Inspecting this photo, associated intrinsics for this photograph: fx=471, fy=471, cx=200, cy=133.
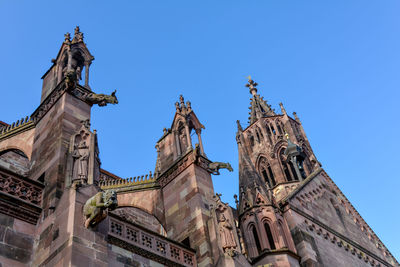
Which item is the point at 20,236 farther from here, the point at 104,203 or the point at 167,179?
the point at 167,179

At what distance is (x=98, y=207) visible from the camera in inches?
367

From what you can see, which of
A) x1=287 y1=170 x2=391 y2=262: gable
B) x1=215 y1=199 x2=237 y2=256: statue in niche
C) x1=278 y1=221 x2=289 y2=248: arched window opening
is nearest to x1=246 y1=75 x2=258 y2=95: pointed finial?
x1=287 y1=170 x2=391 y2=262: gable

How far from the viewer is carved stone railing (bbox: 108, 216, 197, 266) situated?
10.8m

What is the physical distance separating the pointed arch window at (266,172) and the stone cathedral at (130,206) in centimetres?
1248

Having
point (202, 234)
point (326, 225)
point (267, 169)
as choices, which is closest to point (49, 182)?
point (202, 234)

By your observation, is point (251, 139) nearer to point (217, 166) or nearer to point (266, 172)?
point (266, 172)

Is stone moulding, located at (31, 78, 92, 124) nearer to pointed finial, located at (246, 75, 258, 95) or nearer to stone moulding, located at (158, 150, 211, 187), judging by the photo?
stone moulding, located at (158, 150, 211, 187)

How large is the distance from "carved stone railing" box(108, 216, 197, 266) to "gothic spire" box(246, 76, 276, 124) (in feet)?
111

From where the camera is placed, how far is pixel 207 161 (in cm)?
1595

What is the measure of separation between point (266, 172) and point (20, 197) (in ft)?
103

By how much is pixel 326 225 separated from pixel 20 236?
17632 mm

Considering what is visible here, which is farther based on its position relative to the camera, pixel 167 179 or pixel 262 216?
pixel 262 216

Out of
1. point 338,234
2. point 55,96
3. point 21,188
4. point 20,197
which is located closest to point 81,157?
point 21,188

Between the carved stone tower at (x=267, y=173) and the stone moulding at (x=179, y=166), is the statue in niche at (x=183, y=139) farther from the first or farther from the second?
the carved stone tower at (x=267, y=173)
